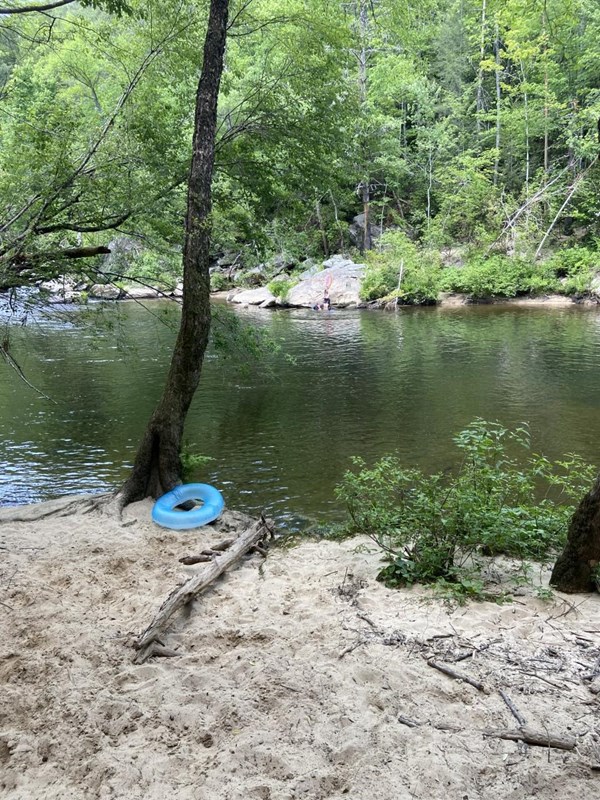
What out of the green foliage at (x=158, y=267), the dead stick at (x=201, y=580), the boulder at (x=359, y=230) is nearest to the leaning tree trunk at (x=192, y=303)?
the dead stick at (x=201, y=580)

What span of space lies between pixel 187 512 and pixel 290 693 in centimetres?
355

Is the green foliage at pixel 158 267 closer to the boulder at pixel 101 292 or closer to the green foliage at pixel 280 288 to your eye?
the boulder at pixel 101 292

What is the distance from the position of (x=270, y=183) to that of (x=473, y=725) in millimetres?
7967

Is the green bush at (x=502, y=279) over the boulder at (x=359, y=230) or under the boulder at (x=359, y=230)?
under

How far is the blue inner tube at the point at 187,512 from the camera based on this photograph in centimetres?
639

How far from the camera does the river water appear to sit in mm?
8430

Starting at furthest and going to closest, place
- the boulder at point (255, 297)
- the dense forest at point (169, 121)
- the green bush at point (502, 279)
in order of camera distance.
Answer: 1. the boulder at point (255, 297)
2. the green bush at point (502, 279)
3. the dense forest at point (169, 121)

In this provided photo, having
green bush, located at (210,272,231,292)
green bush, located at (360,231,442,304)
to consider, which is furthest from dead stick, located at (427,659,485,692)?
green bush, located at (360,231,442,304)

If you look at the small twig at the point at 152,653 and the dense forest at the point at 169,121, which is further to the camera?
the dense forest at the point at 169,121

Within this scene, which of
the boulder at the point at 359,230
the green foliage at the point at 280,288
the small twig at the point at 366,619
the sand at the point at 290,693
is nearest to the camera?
the sand at the point at 290,693

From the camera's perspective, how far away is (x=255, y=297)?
3195 centimetres

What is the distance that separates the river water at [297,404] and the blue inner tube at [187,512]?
798mm

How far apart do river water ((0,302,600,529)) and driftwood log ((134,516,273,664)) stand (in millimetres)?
1047

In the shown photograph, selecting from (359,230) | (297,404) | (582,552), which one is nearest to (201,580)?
(582,552)
